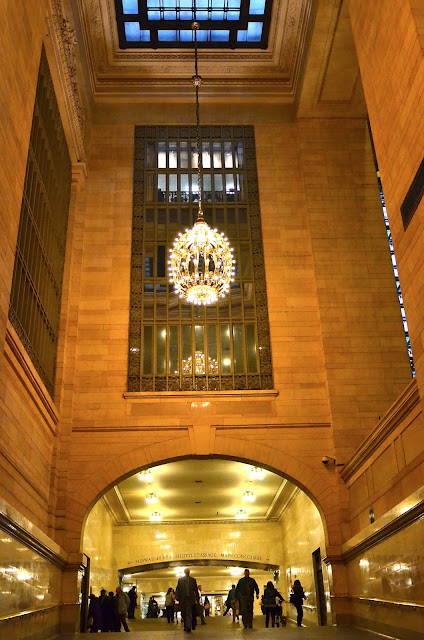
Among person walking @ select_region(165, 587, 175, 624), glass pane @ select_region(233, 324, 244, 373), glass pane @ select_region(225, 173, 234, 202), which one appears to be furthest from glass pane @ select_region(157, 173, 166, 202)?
person walking @ select_region(165, 587, 175, 624)

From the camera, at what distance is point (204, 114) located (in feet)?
50.8

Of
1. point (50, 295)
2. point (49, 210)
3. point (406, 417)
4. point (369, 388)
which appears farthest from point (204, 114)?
point (406, 417)

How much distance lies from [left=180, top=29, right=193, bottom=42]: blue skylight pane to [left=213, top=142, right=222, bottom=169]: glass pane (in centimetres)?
260

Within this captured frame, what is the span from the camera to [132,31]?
1520 centimetres

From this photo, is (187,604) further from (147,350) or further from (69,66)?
(69,66)

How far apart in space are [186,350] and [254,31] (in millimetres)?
8095

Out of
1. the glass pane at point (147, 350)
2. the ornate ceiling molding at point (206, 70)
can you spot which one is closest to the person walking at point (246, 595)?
the glass pane at point (147, 350)

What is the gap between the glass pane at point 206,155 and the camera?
15.0 metres

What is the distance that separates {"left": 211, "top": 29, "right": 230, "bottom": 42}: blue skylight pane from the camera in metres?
15.2

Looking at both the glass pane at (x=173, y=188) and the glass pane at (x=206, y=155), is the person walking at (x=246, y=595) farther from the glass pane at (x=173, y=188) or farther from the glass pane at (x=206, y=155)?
the glass pane at (x=206, y=155)

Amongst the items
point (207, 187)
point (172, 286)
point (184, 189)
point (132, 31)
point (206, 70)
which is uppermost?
point (132, 31)

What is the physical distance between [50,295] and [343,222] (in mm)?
6422

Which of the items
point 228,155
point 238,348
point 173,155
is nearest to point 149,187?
point 173,155

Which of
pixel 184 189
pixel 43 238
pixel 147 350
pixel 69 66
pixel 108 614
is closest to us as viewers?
pixel 43 238
